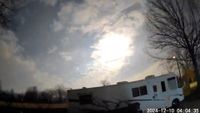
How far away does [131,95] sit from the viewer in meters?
27.1

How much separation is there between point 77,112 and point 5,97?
6928 millimetres

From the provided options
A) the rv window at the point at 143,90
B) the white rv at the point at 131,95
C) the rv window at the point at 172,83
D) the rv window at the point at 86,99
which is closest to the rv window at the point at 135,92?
the white rv at the point at 131,95

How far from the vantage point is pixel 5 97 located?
21.8 metres

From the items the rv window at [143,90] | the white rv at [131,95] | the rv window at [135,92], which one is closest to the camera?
the white rv at [131,95]

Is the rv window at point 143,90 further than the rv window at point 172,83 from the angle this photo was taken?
No

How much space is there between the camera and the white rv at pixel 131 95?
26.6m

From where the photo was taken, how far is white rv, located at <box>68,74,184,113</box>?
26.6 meters

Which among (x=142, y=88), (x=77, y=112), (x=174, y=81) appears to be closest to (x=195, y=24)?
(x=174, y=81)

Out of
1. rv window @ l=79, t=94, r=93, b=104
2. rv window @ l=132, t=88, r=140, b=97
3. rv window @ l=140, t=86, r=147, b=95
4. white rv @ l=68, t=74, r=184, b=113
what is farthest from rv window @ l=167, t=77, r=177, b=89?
rv window @ l=79, t=94, r=93, b=104

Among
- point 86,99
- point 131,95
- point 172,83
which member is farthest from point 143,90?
point 86,99

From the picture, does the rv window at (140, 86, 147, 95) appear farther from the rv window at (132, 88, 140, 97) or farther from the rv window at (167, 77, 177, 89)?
the rv window at (167, 77, 177, 89)

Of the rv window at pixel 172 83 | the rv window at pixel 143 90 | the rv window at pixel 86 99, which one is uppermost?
the rv window at pixel 172 83

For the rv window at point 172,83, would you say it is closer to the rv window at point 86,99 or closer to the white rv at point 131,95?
the white rv at point 131,95

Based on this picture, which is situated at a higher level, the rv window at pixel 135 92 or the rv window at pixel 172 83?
the rv window at pixel 172 83
